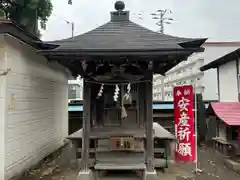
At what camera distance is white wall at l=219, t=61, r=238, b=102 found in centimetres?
1010

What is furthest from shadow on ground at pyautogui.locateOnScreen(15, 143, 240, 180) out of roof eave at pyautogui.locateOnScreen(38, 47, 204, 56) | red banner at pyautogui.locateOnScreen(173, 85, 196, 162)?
roof eave at pyautogui.locateOnScreen(38, 47, 204, 56)

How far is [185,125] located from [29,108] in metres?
4.45

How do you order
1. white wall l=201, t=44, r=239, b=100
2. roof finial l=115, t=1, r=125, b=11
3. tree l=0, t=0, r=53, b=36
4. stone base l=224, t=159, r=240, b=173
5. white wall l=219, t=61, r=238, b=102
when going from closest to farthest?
stone base l=224, t=159, r=240, b=173 < roof finial l=115, t=1, r=125, b=11 < white wall l=219, t=61, r=238, b=102 < tree l=0, t=0, r=53, b=36 < white wall l=201, t=44, r=239, b=100

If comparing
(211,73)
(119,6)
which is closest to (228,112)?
(119,6)

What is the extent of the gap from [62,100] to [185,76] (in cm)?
2527

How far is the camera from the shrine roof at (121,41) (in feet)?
17.8

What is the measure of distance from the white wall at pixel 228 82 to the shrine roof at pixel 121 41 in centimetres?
499

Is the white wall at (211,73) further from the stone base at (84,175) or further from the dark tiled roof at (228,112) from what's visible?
the stone base at (84,175)

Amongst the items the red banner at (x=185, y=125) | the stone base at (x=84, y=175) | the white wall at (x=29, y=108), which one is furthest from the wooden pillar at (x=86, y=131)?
the red banner at (x=185, y=125)

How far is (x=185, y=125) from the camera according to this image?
688cm

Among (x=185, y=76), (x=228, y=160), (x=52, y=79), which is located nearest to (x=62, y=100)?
(x=52, y=79)

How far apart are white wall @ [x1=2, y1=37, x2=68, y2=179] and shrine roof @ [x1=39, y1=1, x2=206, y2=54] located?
3.81ft

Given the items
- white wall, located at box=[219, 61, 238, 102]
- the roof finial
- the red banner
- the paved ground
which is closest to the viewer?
the paved ground

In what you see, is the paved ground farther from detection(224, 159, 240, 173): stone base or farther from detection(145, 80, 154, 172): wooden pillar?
detection(145, 80, 154, 172): wooden pillar
